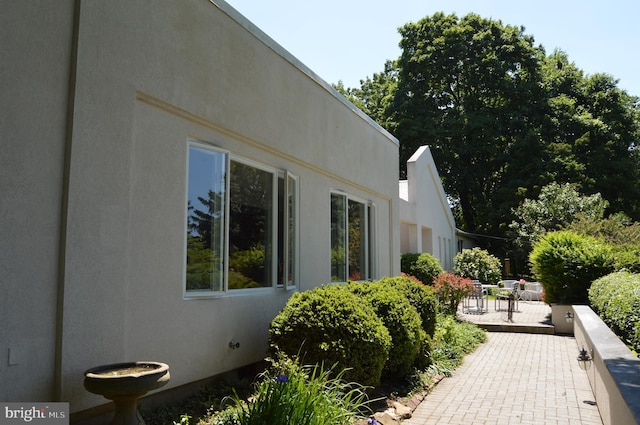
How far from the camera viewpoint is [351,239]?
36.2ft

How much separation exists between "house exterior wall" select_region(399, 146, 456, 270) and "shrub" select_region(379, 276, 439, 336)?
410 inches

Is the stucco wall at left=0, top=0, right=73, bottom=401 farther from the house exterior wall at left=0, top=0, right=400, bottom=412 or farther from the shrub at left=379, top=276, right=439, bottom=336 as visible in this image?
the shrub at left=379, top=276, right=439, bottom=336

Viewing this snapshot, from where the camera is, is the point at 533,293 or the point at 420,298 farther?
the point at 533,293

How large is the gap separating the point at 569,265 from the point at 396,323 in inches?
334

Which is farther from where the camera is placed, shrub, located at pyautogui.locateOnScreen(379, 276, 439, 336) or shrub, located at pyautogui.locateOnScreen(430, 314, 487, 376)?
shrub, located at pyautogui.locateOnScreen(430, 314, 487, 376)

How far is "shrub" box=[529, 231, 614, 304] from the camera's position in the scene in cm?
1300

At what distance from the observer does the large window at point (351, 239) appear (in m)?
10.2

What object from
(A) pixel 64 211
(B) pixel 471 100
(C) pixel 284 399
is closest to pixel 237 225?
(A) pixel 64 211

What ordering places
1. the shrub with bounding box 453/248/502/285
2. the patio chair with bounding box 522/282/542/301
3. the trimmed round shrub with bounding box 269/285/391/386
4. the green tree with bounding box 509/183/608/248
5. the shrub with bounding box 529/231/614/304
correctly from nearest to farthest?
the trimmed round shrub with bounding box 269/285/391/386 < the shrub with bounding box 529/231/614/304 < the patio chair with bounding box 522/282/542/301 < the shrub with bounding box 453/248/502/285 < the green tree with bounding box 509/183/608/248

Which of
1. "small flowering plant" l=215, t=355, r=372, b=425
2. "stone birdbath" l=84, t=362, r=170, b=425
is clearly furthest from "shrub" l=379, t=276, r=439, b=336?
"stone birdbath" l=84, t=362, r=170, b=425

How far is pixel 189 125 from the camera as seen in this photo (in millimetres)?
6074

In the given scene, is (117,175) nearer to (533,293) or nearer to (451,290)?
(451,290)

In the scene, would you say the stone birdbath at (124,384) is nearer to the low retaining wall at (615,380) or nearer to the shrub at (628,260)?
the low retaining wall at (615,380)

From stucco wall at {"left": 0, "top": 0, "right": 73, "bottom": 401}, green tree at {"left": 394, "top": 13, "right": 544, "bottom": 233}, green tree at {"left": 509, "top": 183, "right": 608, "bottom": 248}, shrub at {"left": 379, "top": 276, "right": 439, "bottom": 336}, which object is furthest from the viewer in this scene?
green tree at {"left": 394, "top": 13, "right": 544, "bottom": 233}
